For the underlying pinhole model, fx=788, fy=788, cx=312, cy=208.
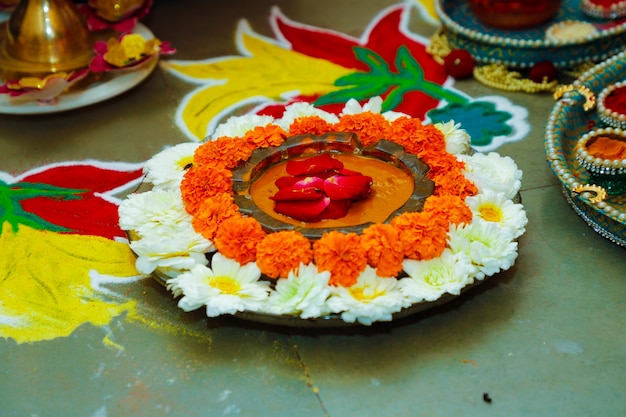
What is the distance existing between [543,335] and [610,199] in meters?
0.29

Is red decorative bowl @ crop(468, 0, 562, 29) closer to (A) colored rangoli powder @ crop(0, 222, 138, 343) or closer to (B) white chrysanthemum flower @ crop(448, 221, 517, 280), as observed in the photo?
(B) white chrysanthemum flower @ crop(448, 221, 517, 280)

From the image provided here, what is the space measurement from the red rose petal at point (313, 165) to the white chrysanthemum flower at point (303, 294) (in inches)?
8.1

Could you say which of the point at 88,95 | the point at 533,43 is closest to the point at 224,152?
the point at 88,95

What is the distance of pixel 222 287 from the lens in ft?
3.25

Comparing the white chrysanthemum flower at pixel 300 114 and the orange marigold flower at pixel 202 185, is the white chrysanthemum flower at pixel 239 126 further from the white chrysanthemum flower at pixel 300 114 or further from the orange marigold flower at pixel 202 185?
the orange marigold flower at pixel 202 185

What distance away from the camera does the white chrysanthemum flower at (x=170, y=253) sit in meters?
1.02

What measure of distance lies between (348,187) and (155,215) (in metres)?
0.27

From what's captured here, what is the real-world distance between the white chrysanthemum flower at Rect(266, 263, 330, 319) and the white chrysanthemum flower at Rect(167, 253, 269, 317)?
0.02 m

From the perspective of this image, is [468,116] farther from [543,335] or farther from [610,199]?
[543,335]

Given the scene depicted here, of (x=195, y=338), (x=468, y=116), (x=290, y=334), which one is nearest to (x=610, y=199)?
(x=468, y=116)

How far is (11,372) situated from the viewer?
1.00 metres

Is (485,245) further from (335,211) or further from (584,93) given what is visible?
(584,93)

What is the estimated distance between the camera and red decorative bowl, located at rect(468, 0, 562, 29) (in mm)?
1690

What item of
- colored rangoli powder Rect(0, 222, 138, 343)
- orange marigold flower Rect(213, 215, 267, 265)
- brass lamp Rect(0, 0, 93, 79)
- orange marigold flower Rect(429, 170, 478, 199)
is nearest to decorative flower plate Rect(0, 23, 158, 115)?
brass lamp Rect(0, 0, 93, 79)
